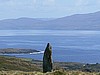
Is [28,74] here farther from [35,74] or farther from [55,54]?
[55,54]

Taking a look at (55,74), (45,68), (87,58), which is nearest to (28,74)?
Result: (55,74)

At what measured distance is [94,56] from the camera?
163m

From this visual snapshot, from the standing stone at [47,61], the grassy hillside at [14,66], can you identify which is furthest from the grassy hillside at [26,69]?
the standing stone at [47,61]

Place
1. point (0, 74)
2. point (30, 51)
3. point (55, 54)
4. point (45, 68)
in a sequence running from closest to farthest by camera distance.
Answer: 1. point (0, 74)
2. point (45, 68)
3. point (55, 54)
4. point (30, 51)

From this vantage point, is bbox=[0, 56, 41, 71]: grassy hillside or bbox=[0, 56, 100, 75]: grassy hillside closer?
bbox=[0, 56, 100, 75]: grassy hillside

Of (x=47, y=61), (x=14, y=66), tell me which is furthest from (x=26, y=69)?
(x=47, y=61)

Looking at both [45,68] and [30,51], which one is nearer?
[45,68]

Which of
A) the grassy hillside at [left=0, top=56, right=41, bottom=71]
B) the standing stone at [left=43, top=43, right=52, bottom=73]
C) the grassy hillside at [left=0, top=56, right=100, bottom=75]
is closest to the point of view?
the grassy hillside at [left=0, top=56, right=100, bottom=75]

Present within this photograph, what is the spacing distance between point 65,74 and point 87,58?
14136 cm

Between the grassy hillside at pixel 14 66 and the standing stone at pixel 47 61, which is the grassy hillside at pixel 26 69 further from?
the standing stone at pixel 47 61

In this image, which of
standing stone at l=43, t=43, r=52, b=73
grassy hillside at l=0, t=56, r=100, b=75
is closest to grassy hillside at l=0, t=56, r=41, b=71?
grassy hillside at l=0, t=56, r=100, b=75

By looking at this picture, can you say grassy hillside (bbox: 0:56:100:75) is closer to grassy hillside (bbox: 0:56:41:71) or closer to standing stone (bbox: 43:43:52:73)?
grassy hillside (bbox: 0:56:41:71)

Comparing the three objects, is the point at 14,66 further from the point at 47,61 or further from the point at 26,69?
the point at 47,61

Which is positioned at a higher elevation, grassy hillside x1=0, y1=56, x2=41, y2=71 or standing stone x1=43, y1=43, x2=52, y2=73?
standing stone x1=43, y1=43, x2=52, y2=73
